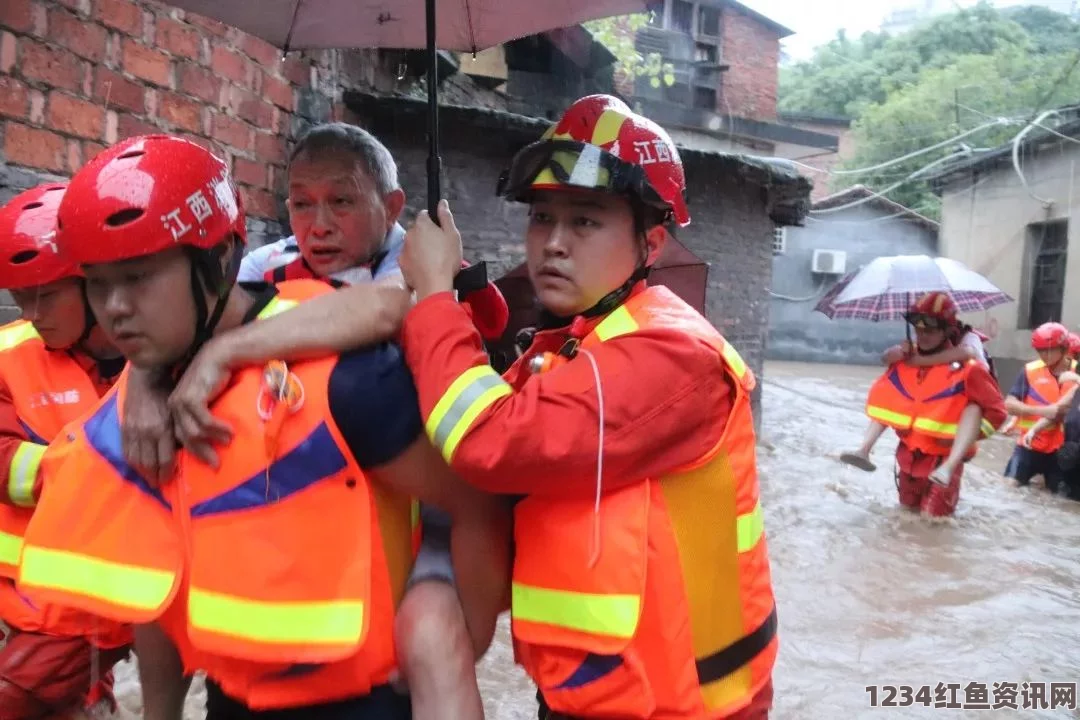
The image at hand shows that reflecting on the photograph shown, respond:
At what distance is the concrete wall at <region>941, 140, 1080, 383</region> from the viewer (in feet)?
49.0

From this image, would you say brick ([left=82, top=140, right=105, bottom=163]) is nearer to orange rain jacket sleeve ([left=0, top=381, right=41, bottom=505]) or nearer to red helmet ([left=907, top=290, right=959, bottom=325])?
orange rain jacket sleeve ([left=0, top=381, right=41, bottom=505])

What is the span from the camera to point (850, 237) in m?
25.5

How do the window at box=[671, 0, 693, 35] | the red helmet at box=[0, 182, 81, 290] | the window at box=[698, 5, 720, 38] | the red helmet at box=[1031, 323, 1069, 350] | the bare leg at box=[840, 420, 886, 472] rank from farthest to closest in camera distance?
the window at box=[698, 5, 720, 38], the window at box=[671, 0, 693, 35], the red helmet at box=[1031, 323, 1069, 350], the bare leg at box=[840, 420, 886, 472], the red helmet at box=[0, 182, 81, 290]

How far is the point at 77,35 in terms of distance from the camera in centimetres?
324

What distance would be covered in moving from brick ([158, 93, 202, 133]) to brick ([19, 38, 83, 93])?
511 millimetres

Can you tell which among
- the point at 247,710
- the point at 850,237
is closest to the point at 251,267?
the point at 247,710

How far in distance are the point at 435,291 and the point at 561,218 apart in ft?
1.14

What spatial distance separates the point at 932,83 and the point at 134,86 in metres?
33.8

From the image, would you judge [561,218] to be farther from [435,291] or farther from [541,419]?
[541,419]

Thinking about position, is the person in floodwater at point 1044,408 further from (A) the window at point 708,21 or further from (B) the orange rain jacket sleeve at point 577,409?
(A) the window at point 708,21

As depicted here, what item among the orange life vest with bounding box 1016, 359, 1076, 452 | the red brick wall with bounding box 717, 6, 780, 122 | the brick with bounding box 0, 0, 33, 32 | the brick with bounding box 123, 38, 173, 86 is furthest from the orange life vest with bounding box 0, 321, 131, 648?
the red brick wall with bounding box 717, 6, 780, 122

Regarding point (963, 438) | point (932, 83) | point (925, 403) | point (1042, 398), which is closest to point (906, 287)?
point (925, 403)

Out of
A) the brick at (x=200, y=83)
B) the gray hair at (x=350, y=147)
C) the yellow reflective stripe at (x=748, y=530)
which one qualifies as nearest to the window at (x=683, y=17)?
the brick at (x=200, y=83)

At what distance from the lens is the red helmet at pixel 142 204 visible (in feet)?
4.53
